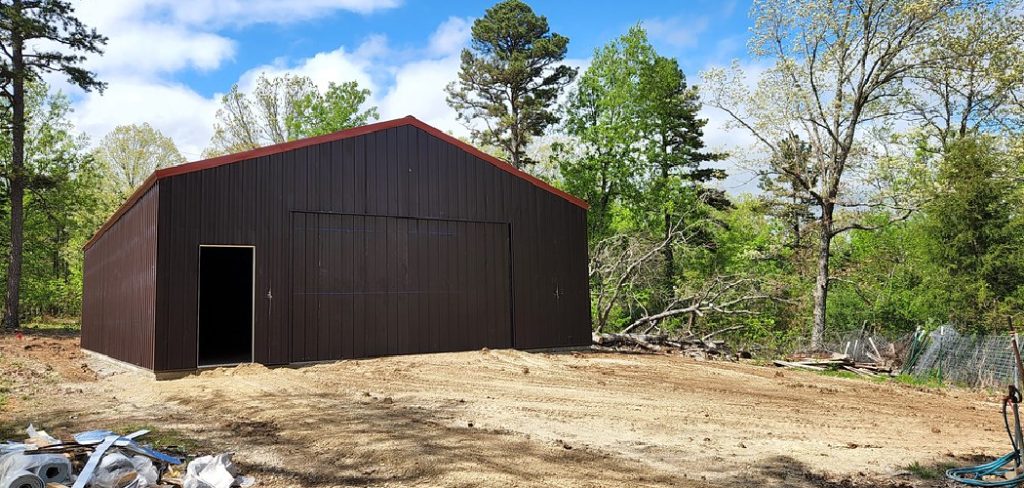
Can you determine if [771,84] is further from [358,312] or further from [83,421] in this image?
[83,421]

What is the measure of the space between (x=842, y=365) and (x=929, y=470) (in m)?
10.2

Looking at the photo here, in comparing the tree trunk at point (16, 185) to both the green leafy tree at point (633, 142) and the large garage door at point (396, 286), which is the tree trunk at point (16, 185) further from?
the green leafy tree at point (633, 142)

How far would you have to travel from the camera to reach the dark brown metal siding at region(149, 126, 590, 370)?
10.6 metres

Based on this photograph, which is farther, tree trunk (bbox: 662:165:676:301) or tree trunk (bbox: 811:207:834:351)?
tree trunk (bbox: 662:165:676:301)

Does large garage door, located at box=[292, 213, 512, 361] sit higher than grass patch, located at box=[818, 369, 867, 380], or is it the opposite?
large garage door, located at box=[292, 213, 512, 361]

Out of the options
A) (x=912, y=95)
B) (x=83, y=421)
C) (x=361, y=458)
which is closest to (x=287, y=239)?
(x=83, y=421)

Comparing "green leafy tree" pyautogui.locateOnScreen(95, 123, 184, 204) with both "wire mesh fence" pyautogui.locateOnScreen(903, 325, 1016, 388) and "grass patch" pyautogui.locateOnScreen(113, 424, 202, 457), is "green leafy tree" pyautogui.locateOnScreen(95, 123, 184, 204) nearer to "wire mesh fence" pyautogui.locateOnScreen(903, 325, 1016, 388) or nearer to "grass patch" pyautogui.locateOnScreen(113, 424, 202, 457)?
"grass patch" pyautogui.locateOnScreen(113, 424, 202, 457)

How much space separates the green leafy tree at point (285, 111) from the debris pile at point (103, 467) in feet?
99.4

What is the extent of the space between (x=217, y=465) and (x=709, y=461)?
393 centimetres

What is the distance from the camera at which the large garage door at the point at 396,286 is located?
38.8 feet

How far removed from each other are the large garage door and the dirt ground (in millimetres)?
622

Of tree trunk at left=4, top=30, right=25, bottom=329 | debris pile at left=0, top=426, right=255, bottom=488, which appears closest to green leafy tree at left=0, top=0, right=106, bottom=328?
tree trunk at left=4, top=30, right=25, bottom=329

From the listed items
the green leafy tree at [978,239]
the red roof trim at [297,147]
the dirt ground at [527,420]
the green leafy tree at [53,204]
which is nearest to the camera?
the dirt ground at [527,420]

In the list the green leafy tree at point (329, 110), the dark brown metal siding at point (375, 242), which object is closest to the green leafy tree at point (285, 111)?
the green leafy tree at point (329, 110)
